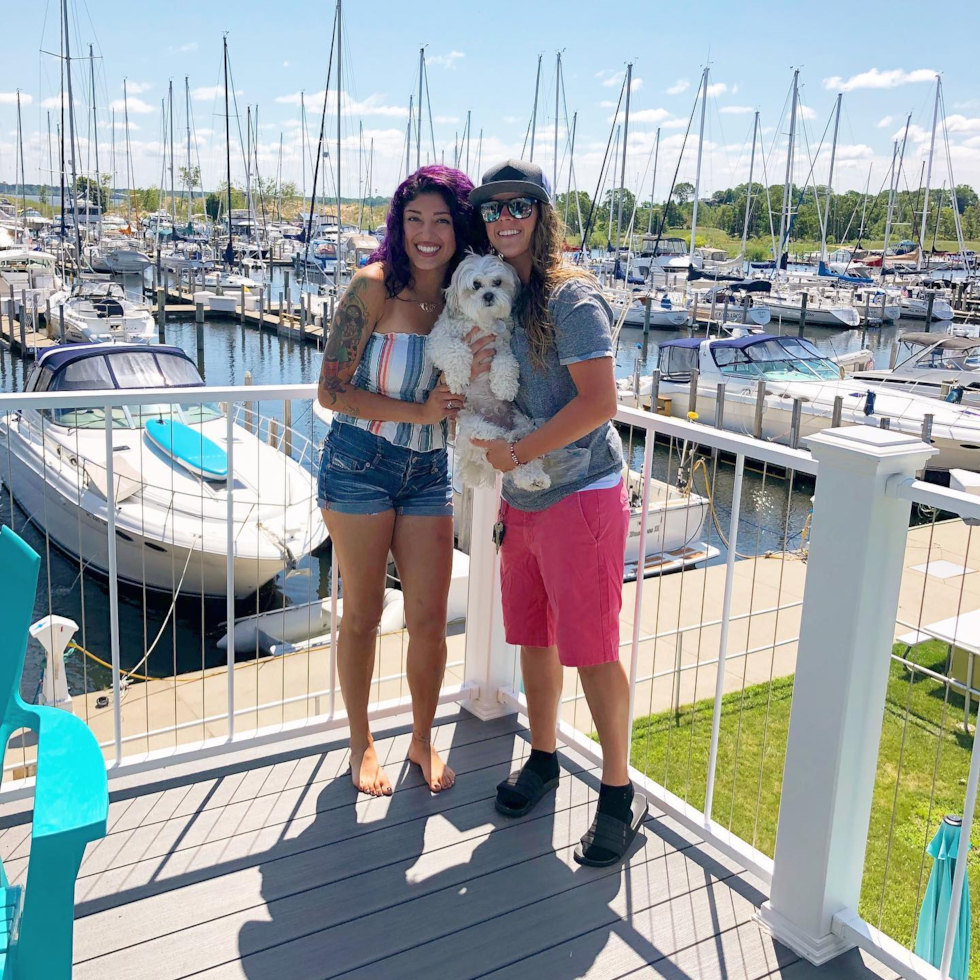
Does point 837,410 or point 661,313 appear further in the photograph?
point 661,313

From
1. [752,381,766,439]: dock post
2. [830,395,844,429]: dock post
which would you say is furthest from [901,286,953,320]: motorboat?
[830,395,844,429]: dock post

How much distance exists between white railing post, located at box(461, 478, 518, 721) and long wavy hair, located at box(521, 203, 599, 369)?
958mm

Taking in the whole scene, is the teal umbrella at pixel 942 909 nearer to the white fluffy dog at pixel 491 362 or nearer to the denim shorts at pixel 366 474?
the white fluffy dog at pixel 491 362

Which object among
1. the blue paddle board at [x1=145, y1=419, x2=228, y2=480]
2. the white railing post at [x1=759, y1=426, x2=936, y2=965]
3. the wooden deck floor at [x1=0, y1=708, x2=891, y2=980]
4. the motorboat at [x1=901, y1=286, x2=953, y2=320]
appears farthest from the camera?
the motorboat at [x1=901, y1=286, x2=953, y2=320]

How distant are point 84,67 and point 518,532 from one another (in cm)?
3112

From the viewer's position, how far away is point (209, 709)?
5.79 m

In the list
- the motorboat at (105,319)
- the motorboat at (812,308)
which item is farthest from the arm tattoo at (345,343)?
the motorboat at (812,308)

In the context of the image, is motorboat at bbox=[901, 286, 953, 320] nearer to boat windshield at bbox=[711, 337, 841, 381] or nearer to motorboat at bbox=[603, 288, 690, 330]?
motorboat at bbox=[603, 288, 690, 330]

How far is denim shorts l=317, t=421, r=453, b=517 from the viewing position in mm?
2424

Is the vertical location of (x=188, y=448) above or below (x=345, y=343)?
below

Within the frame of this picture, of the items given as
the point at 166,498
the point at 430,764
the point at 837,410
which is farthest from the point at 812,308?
the point at 430,764

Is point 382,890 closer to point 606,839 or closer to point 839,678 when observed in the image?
point 606,839

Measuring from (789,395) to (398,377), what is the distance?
13.9 meters

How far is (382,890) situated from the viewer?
2234mm
